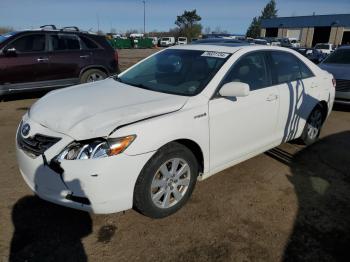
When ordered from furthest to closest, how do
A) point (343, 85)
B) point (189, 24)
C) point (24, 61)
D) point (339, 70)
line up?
1. point (189, 24)
2. point (339, 70)
3. point (343, 85)
4. point (24, 61)

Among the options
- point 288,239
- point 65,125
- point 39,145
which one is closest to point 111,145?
point 65,125

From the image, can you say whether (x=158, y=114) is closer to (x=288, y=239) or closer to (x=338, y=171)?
(x=288, y=239)

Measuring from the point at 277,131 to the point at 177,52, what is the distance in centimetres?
172

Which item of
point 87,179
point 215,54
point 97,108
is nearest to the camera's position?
point 87,179

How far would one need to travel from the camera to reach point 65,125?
2.85 meters

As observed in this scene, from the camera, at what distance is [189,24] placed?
82938 millimetres

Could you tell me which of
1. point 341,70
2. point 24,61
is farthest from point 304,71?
point 24,61

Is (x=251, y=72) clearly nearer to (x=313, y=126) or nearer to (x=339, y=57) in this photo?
(x=313, y=126)

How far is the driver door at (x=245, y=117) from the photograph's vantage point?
3.47m

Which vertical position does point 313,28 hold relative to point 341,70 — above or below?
above

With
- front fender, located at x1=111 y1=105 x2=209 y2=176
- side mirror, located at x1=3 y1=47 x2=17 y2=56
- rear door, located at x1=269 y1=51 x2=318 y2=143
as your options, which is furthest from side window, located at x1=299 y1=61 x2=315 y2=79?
side mirror, located at x1=3 y1=47 x2=17 y2=56

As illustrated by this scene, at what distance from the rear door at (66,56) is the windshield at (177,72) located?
13.9 feet

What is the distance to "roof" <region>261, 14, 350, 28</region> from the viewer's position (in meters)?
50.8

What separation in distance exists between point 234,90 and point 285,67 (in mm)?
1577
